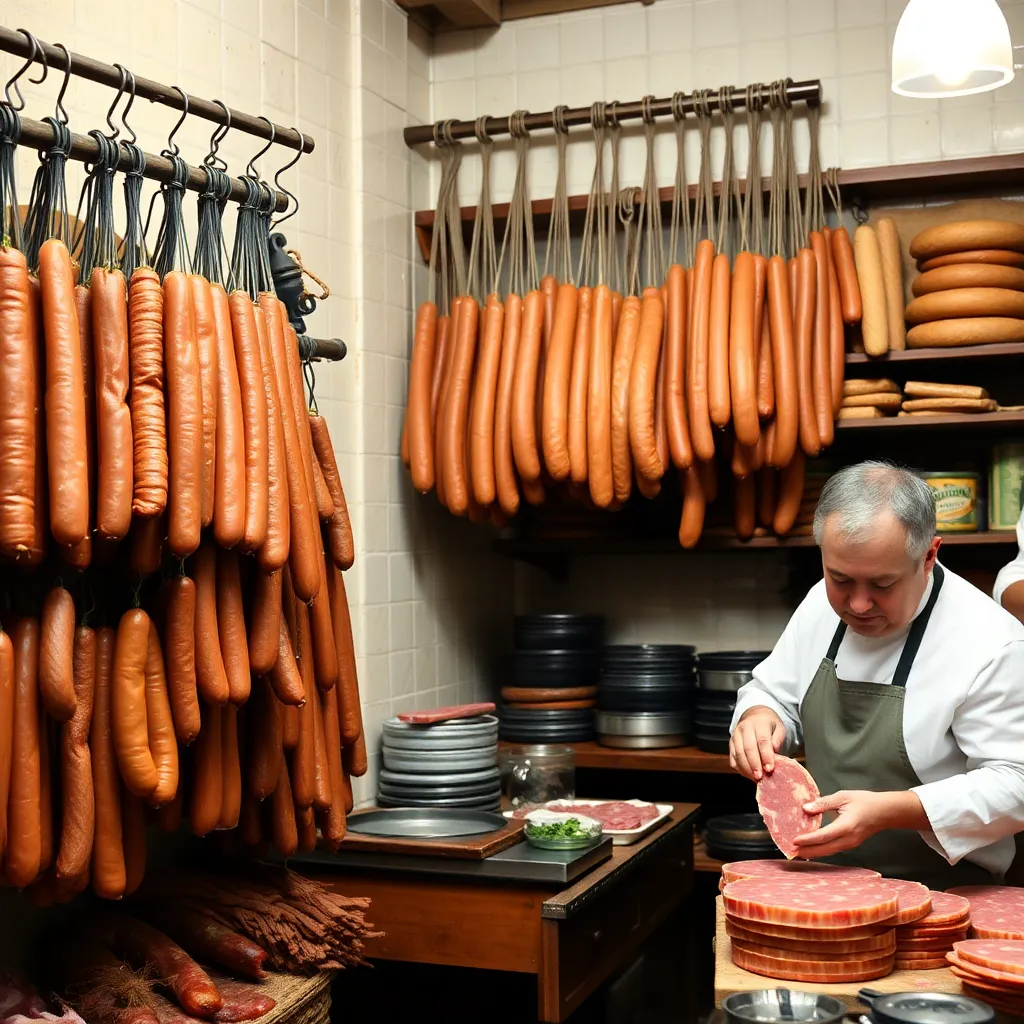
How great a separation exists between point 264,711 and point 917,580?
1.36 m

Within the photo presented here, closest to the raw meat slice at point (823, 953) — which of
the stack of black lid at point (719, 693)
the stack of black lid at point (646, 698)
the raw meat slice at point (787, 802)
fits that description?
the raw meat slice at point (787, 802)

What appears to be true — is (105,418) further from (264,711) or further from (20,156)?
(20,156)

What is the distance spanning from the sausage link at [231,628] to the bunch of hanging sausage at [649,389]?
1.76 meters

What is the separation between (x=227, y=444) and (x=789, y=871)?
1322mm

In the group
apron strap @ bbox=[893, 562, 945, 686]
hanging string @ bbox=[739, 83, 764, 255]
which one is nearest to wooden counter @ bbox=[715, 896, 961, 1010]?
apron strap @ bbox=[893, 562, 945, 686]

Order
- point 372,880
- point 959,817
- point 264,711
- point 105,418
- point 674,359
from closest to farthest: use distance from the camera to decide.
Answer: point 105,418
point 959,817
point 264,711
point 372,880
point 674,359

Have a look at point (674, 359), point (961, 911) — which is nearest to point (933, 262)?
point (674, 359)

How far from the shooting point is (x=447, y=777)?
3.96 metres

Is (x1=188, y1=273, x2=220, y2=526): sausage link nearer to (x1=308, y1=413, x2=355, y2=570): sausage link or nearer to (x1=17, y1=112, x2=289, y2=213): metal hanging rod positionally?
(x1=17, y1=112, x2=289, y2=213): metal hanging rod

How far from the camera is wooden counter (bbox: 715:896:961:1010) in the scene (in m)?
2.12

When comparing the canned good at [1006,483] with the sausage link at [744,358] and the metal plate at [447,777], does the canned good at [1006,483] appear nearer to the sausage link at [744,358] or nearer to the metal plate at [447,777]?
the sausage link at [744,358]

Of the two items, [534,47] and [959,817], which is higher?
[534,47]

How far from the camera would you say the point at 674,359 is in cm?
408

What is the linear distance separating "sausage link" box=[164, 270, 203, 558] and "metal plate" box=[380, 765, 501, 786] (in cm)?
181
